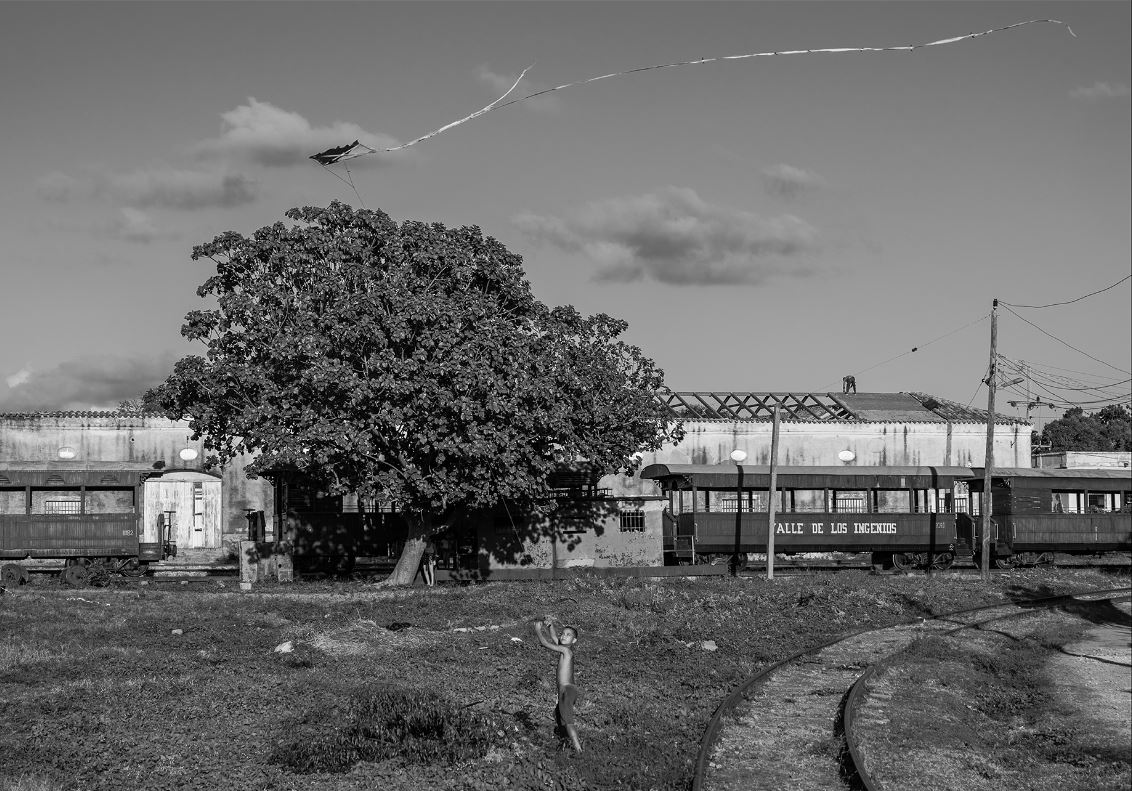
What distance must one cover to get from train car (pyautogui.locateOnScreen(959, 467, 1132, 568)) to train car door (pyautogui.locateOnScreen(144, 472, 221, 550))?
3008 centimetres

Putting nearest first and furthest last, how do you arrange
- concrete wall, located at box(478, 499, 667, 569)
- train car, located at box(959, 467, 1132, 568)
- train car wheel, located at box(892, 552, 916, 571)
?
1. concrete wall, located at box(478, 499, 667, 569)
2. train car wheel, located at box(892, 552, 916, 571)
3. train car, located at box(959, 467, 1132, 568)

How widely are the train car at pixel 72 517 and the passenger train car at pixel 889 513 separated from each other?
15.5m

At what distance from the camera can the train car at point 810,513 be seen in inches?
1409

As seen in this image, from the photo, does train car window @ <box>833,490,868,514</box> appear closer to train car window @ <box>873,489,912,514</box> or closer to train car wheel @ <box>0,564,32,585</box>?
train car window @ <box>873,489,912,514</box>

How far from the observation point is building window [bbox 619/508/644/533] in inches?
Answer: 1342

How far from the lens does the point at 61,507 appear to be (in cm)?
3281

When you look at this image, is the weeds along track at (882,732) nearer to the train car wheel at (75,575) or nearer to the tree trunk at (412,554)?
the tree trunk at (412,554)

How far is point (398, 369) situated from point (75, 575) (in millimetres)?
12931

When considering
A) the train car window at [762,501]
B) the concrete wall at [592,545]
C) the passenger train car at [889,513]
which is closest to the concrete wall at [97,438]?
the concrete wall at [592,545]

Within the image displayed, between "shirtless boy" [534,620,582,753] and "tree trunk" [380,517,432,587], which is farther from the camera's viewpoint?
"tree trunk" [380,517,432,587]

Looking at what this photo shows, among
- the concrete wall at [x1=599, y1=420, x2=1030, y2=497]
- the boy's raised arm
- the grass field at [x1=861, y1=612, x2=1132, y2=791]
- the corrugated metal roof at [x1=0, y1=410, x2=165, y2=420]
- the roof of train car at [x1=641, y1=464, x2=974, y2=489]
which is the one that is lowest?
the grass field at [x1=861, y1=612, x2=1132, y2=791]

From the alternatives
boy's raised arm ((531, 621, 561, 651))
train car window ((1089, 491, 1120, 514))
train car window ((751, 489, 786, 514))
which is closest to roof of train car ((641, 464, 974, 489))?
train car window ((751, 489, 786, 514))

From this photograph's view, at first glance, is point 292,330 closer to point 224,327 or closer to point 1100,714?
point 224,327

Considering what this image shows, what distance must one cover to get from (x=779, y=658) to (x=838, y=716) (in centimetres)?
547
